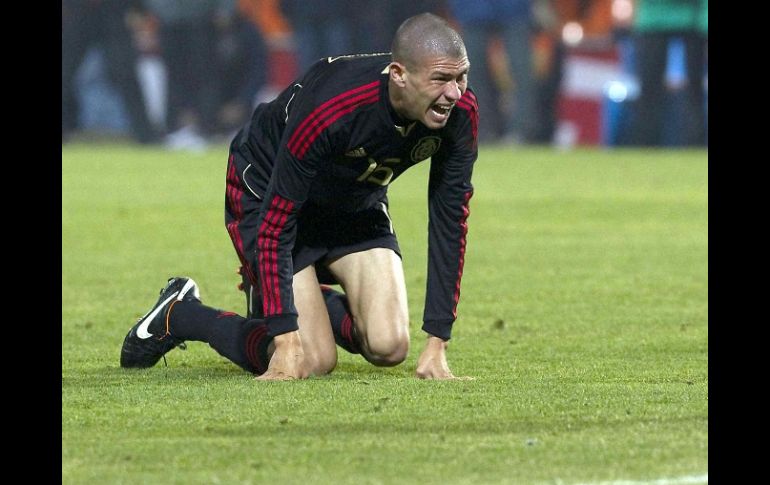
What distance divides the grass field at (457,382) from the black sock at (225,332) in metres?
0.12

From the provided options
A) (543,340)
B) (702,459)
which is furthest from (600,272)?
(702,459)

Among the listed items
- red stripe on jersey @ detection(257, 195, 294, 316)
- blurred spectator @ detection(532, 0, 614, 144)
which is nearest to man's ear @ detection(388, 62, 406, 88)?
red stripe on jersey @ detection(257, 195, 294, 316)

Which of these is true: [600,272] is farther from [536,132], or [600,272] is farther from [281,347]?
[536,132]

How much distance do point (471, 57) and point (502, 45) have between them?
70.4 inches

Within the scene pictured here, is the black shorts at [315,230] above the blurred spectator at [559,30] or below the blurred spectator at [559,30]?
below

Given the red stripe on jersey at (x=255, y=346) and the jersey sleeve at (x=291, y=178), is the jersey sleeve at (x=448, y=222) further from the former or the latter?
the red stripe on jersey at (x=255, y=346)

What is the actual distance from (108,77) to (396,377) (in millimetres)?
18097

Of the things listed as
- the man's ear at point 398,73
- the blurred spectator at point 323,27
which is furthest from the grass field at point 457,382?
the blurred spectator at point 323,27

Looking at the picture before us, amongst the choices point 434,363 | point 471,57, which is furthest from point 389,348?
point 471,57

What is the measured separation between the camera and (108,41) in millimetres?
23719

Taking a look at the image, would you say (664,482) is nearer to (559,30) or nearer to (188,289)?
(188,289)

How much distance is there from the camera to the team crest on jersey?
6.47 m

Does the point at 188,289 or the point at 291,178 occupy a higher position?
the point at 291,178

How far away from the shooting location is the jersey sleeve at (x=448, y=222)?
21.4ft
